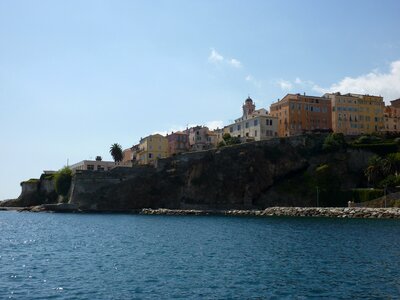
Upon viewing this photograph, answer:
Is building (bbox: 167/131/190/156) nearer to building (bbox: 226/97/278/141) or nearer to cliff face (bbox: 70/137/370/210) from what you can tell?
building (bbox: 226/97/278/141)

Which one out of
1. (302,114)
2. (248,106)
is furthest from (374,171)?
(248,106)

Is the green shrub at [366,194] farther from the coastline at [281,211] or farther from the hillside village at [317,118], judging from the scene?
the hillside village at [317,118]

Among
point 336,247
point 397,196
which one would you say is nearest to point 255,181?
point 397,196

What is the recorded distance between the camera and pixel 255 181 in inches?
4341

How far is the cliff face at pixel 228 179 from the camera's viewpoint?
350ft

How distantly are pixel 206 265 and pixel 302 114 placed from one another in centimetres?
9606

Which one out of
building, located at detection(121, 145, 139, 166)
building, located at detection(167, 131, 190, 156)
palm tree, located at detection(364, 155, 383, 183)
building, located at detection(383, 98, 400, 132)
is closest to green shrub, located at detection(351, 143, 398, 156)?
palm tree, located at detection(364, 155, 383, 183)

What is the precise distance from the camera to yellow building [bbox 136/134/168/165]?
485 feet

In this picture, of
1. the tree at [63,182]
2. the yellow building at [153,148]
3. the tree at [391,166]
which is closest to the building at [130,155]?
the yellow building at [153,148]

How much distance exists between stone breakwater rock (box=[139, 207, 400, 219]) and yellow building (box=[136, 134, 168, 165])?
34.4 meters

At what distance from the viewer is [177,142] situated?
158375 mm

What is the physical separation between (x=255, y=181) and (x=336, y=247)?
6407 centimetres

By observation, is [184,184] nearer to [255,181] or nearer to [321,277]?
[255,181]

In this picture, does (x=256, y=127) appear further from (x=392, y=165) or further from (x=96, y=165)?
(x=96, y=165)
